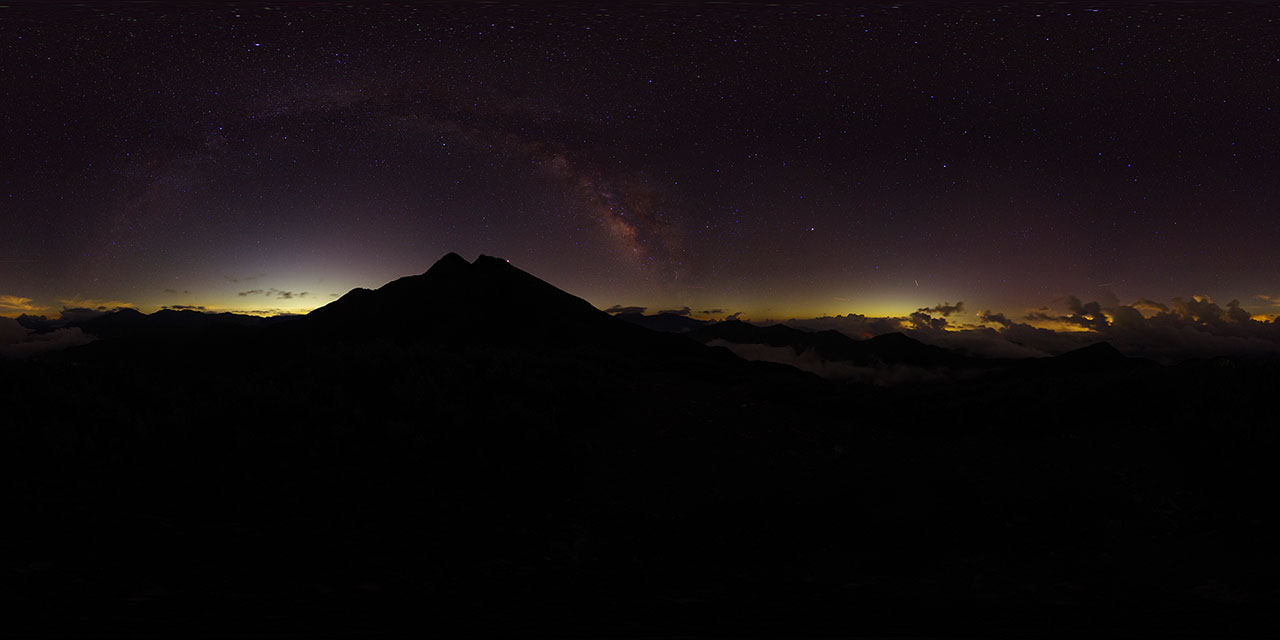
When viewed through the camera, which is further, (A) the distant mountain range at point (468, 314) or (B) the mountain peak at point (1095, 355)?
(B) the mountain peak at point (1095, 355)

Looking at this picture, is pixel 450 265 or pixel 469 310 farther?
pixel 450 265

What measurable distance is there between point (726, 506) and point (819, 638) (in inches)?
146

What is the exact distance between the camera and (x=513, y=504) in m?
8.24

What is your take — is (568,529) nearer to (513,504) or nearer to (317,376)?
(513,504)

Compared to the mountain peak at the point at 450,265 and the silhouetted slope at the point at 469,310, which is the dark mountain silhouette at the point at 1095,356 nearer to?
the silhouetted slope at the point at 469,310

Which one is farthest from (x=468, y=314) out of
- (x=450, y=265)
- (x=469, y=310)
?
(x=450, y=265)

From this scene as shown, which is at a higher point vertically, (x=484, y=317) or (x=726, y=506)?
(x=484, y=317)

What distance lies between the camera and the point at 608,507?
8578 mm

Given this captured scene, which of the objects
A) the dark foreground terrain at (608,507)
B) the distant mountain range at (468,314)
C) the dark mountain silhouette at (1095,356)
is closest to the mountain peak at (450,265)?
the distant mountain range at (468,314)

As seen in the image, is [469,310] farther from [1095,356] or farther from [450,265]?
[1095,356]

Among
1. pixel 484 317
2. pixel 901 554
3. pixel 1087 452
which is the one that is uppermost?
pixel 484 317

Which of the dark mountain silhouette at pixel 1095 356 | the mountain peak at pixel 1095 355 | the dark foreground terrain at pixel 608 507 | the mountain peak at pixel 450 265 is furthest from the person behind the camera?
the mountain peak at pixel 1095 355

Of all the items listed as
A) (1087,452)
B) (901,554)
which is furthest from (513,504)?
(1087,452)

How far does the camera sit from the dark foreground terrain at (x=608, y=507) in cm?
539
